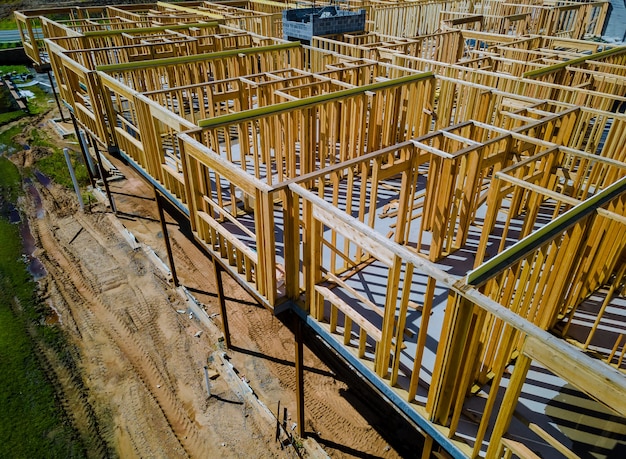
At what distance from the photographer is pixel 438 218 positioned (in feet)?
23.0

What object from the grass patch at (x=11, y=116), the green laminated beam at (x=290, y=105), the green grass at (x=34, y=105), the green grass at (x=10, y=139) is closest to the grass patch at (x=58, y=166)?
the green grass at (x=10, y=139)

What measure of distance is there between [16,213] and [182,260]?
23.4 ft

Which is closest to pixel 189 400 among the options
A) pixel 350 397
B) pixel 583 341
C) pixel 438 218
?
pixel 350 397

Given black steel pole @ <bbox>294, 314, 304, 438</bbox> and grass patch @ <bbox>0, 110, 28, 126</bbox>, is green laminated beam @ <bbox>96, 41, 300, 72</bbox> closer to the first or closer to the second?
black steel pole @ <bbox>294, 314, 304, 438</bbox>

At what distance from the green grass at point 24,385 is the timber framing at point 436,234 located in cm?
487

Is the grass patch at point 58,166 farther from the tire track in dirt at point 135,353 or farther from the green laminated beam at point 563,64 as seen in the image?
the green laminated beam at point 563,64

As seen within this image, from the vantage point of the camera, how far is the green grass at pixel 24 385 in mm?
8602

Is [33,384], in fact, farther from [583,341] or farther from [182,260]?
[583,341]

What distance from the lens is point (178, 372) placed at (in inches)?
396

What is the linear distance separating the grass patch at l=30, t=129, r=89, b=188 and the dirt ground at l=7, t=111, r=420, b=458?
4.29 meters

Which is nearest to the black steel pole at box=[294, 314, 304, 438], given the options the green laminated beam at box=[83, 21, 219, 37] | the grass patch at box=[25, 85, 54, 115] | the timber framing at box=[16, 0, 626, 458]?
the timber framing at box=[16, 0, 626, 458]

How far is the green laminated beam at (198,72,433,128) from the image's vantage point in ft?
24.1

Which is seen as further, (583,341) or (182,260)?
(182,260)

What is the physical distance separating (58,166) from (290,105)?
14.3 metres
